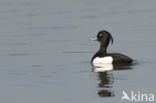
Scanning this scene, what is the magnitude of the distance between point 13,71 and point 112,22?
31.6 feet

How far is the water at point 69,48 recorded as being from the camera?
48.9 feet

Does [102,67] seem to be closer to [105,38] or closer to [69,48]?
[105,38]

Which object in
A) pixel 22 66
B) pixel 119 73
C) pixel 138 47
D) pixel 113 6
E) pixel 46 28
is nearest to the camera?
pixel 119 73

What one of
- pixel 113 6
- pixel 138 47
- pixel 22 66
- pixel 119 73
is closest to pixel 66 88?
pixel 119 73

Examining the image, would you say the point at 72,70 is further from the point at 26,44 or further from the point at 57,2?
the point at 57,2

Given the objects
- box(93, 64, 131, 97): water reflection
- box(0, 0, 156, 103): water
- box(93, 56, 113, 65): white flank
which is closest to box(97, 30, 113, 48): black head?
box(0, 0, 156, 103): water

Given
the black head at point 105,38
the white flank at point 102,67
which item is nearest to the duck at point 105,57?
the black head at point 105,38

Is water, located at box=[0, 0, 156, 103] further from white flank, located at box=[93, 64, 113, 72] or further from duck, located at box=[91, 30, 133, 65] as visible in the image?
duck, located at box=[91, 30, 133, 65]

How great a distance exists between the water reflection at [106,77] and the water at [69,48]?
2 centimetres

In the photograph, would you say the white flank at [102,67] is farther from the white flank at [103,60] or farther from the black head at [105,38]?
the black head at [105,38]

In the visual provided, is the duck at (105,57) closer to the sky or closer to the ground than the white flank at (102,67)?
closer to the sky

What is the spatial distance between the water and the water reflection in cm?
2

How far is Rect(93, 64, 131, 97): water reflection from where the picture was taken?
14653 mm

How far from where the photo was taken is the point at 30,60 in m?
19.7
